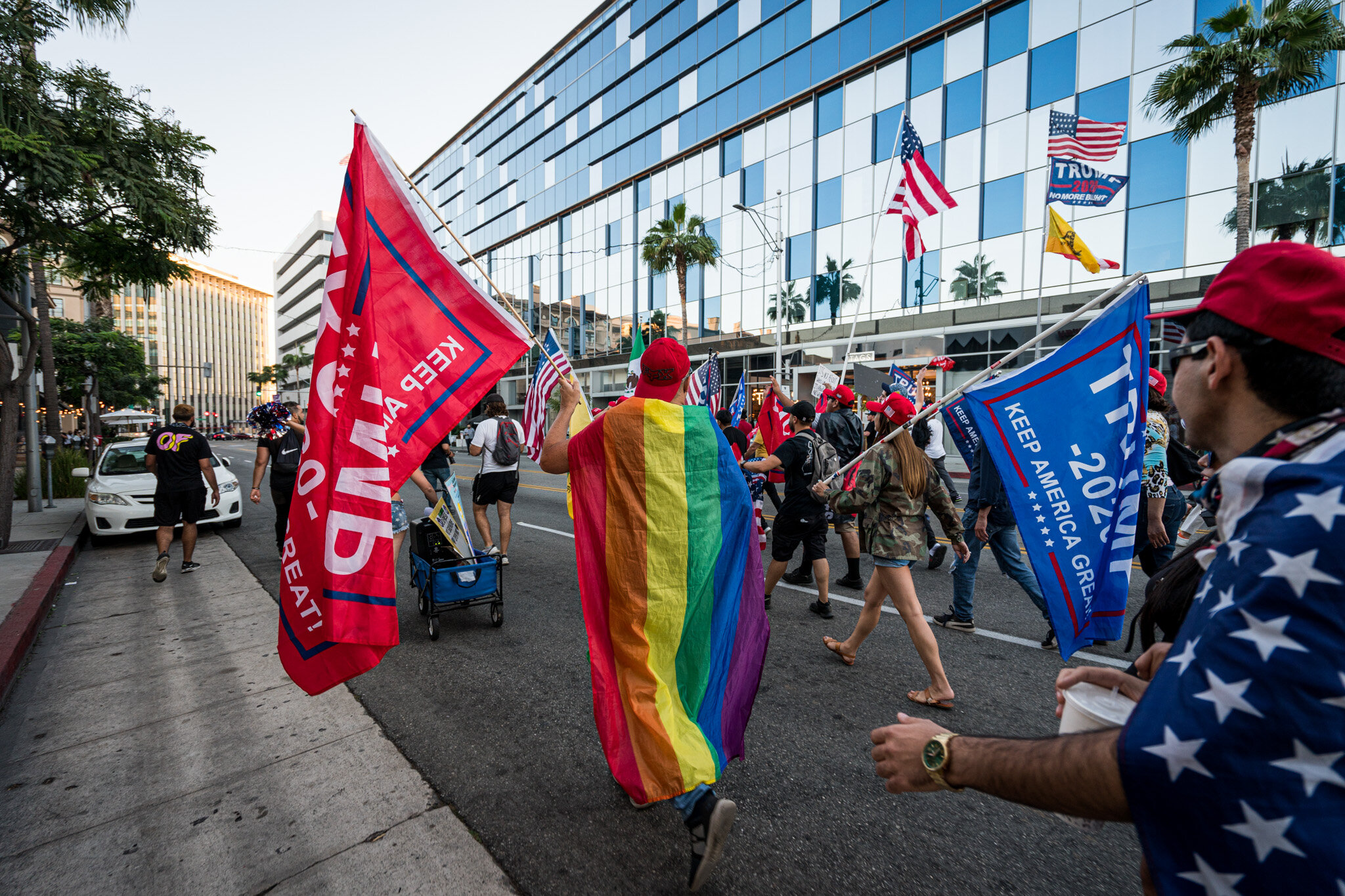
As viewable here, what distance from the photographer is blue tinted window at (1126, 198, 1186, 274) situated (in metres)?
17.8

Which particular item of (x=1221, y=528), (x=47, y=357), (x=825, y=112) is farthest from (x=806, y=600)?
(x=825, y=112)

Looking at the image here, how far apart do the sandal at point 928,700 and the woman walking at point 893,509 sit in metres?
0.25

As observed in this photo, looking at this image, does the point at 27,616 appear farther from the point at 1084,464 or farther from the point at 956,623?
the point at 1084,464

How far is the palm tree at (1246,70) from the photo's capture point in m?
13.2

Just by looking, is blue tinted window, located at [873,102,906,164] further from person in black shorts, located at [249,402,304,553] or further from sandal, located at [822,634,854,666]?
sandal, located at [822,634,854,666]

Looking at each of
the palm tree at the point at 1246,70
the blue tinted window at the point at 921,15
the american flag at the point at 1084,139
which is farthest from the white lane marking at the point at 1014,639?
the blue tinted window at the point at 921,15

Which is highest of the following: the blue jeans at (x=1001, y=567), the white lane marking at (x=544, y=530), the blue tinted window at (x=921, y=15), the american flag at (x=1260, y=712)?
the blue tinted window at (x=921, y=15)

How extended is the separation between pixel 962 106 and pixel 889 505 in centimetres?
2351

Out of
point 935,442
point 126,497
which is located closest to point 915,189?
point 935,442

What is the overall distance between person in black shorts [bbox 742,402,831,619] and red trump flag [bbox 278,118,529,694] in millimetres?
3366

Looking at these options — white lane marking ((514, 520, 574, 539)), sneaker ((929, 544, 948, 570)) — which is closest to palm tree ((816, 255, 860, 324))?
white lane marking ((514, 520, 574, 539))

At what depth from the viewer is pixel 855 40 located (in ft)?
83.6

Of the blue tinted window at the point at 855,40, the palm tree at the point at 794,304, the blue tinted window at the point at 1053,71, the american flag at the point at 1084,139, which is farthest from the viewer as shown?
the palm tree at the point at 794,304

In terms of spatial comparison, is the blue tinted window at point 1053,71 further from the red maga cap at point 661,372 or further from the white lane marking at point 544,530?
the red maga cap at point 661,372
